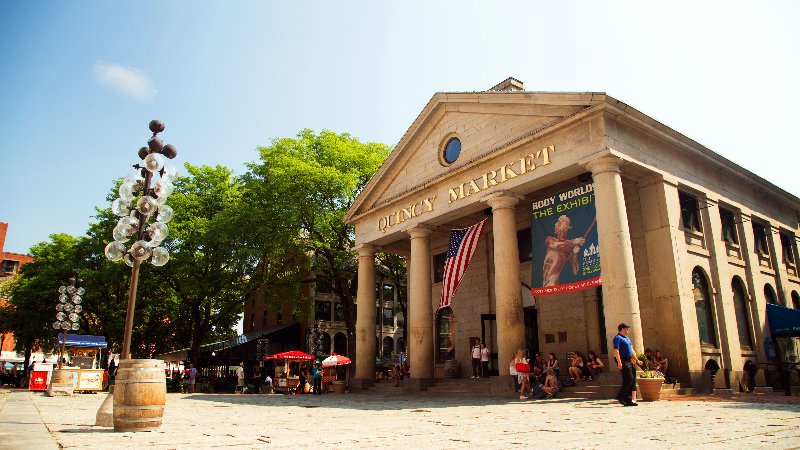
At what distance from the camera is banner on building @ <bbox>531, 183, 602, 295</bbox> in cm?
1579

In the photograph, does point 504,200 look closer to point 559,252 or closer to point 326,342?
point 559,252

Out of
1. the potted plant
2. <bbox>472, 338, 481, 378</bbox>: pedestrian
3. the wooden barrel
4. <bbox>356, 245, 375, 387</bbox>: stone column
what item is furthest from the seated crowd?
the wooden barrel

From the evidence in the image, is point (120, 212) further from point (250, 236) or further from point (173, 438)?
point (250, 236)

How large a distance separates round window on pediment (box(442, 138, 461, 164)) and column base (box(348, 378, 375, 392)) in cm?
1074

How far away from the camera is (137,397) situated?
25.6ft

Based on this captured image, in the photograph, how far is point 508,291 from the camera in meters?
17.7

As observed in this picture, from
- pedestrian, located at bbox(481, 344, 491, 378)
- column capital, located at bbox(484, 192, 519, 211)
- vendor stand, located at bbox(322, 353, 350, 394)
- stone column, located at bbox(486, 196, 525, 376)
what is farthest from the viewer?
vendor stand, located at bbox(322, 353, 350, 394)

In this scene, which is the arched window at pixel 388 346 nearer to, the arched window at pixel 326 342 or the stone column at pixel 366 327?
the arched window at pixel 326 342

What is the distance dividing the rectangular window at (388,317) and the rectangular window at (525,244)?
2919 cm

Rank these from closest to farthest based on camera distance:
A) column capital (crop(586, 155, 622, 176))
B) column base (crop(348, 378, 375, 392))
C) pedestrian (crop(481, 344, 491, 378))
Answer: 1. column capital (crop(586, 155, 622, 176))
2. pedestrian (crop(481, 344, 491, 378))
3. column base (crop(348, 378, 375, 392))

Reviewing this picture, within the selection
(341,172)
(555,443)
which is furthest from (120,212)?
(341,172)

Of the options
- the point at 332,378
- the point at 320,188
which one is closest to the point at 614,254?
the point at 332,378

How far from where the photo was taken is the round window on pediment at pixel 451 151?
22038mm

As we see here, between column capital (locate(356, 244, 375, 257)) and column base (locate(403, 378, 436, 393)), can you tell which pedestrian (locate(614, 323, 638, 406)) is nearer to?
column base (locate(403, 378, 436, 393))
